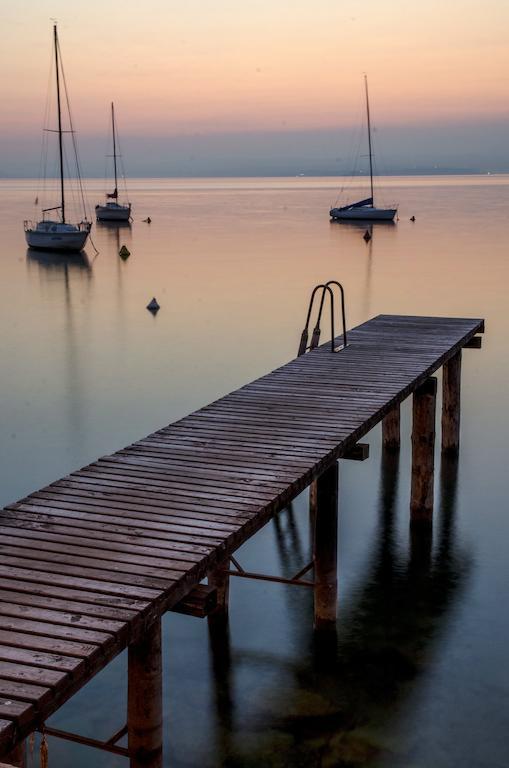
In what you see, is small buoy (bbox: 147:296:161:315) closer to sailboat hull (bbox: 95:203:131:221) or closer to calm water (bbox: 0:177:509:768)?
calm water (bbox: 0:177:509:768)

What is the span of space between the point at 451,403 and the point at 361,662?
554 cm

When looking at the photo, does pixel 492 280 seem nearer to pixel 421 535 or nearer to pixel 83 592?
pixel 421 535

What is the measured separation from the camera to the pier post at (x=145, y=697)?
16.1ft

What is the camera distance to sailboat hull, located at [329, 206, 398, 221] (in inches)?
2926

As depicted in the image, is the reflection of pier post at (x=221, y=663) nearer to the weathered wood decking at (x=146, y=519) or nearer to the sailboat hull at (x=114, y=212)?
the weathered wood decking at (x=146, y=519)

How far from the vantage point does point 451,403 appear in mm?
12797

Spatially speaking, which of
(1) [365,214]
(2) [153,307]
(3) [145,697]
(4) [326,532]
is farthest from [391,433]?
(1) [365,214]

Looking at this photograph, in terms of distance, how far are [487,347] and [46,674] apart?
62.9 feet

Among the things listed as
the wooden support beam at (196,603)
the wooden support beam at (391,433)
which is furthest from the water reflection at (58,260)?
the wooden support beam at (196,603)

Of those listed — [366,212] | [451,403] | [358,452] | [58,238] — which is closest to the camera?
[358,452]

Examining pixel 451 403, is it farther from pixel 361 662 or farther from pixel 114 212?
pixel 114 212

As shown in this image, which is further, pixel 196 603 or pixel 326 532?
pixel 326 532

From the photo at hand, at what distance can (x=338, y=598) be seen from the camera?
30.0ft

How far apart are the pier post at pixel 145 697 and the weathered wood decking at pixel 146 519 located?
0.22 metres
